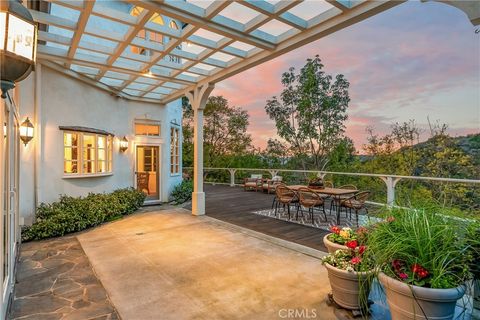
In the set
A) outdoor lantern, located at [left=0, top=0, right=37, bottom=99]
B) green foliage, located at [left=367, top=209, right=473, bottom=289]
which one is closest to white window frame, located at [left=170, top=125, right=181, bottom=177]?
outdoor lantern, located at [left=0, top=0, right=37, bottom=99]

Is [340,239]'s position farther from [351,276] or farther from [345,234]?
[351,276]

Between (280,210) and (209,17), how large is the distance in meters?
5.21

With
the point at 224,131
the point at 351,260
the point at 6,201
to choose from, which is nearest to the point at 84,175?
the point at 6,201

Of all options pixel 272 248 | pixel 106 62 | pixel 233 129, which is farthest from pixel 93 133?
pixel 233 129

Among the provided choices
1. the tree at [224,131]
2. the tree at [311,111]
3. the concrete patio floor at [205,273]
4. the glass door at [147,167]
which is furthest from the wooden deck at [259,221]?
the tree at [224,131]

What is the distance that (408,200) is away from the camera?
8.25 feet

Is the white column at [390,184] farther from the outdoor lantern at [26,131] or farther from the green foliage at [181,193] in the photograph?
the outdoor lantern at [26,131]

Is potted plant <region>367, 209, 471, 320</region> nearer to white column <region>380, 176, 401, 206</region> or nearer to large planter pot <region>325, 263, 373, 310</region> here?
large planter pot <region>325, 263, 373, 310</region>

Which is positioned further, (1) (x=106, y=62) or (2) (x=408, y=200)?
(1) (x=106, y=62)

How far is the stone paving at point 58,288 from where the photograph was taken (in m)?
2.58

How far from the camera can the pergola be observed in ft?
11.3

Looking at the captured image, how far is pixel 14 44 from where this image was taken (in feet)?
5.08

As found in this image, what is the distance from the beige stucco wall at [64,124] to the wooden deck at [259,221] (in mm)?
2942

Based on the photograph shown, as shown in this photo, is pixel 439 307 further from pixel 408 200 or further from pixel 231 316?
pixel 231 316
